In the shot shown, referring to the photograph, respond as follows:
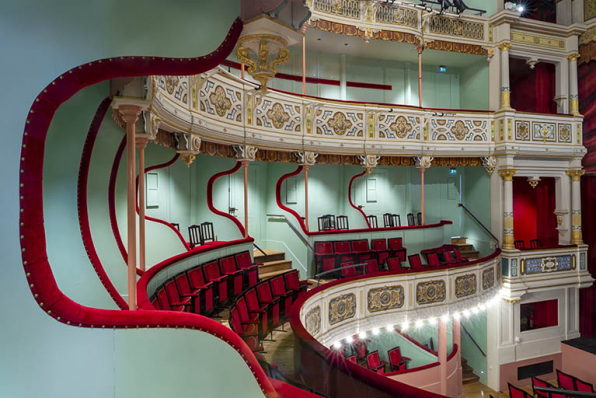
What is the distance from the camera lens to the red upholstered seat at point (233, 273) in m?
6.75

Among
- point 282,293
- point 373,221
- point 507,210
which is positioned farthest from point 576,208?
point 282,293

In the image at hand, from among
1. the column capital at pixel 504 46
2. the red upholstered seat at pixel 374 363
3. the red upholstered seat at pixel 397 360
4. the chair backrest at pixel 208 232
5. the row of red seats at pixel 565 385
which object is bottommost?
the row of red seats at pixel 565 385

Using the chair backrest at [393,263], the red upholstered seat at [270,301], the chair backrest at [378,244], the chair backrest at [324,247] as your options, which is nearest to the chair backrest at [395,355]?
the chair backrest at [393,263]

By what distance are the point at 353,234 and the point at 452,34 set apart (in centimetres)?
711

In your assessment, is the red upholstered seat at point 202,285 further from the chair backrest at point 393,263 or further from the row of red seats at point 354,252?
the chair backrest at point 393,263

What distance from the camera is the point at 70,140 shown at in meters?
3.28

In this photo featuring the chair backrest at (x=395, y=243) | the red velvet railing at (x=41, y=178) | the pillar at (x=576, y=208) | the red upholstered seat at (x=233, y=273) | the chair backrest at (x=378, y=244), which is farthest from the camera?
the pillar at (x=576, y=208)

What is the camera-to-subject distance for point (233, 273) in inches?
263

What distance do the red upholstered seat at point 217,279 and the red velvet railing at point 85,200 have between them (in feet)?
9.15

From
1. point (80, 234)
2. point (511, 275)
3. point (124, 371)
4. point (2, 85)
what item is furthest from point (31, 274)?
point (511, 275)

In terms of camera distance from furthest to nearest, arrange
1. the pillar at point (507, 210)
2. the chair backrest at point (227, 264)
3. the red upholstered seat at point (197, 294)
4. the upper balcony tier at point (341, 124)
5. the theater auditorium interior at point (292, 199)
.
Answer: the pillar at point (507, 210) → the chair backrest at point (227, 264) → the upper balcony tier at point (341, 124) → the red upholstered seat at point (197, 294) → the theater auditorium interior at point (292, 199)

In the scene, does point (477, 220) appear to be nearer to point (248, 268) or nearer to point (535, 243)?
point (535, 243)

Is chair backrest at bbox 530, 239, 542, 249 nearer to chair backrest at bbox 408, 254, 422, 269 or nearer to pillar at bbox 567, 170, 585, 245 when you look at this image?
pillar at bbox 567, 170, 585, 245

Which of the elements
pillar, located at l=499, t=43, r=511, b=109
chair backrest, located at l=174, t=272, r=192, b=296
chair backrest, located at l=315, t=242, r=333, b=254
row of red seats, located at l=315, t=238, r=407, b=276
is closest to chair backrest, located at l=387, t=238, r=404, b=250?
row of red seats, located at l=315, t=238, r=407, b=276
